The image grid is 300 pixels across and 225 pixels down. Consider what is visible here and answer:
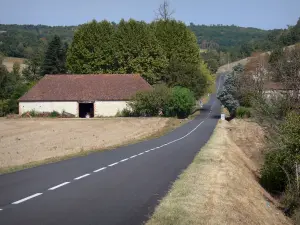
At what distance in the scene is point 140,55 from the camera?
75688mm

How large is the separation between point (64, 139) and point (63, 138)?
0.94 m

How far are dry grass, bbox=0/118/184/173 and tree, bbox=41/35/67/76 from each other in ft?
109

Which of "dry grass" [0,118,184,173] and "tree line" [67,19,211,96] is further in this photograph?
"tree line" [67,19,211,96]

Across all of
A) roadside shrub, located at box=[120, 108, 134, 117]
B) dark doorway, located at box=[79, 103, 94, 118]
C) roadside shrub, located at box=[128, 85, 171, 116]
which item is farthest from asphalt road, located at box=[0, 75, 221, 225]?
dark doorway, located at box=[79, 103, 94, 118]

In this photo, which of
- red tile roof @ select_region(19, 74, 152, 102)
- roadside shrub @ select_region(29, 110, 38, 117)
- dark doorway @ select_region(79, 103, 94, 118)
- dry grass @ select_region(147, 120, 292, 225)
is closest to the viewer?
dry grass @ select_region(147, 120, 292, 225)

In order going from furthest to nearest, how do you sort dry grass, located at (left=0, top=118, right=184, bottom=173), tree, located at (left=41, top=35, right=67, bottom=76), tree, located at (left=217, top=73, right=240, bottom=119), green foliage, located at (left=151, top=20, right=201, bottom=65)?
tree, located at (left=41, top=35, right=67, bottom=76), green foliage, located at (left=151, top=20, right=201, bottom=65), tree, located at (left=217, top=73, right=240, bottom=119), dry grass, located at (left=0, top=118, right=184, bottom=173)

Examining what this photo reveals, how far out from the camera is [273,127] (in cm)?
2692

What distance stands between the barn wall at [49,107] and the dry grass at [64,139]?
11605 millimetres

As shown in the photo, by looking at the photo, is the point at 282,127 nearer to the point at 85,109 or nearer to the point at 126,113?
the point at 126,113

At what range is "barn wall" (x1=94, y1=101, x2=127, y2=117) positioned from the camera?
67625 mm

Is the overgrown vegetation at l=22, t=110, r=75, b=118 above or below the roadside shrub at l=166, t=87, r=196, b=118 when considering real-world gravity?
below

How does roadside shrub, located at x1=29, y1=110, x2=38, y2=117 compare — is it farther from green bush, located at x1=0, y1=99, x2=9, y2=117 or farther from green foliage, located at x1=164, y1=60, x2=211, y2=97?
green foliage, located at x1=164, y1=60, x2=211, y2=97

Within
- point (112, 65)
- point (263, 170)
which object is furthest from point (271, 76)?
point (112, 65)

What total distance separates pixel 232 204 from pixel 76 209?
452cm
